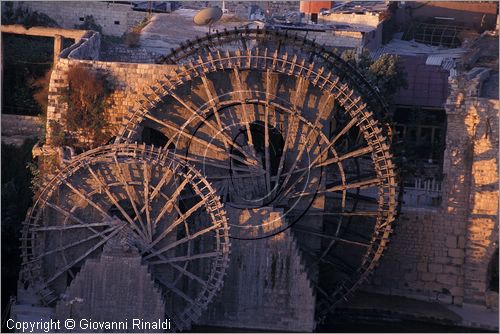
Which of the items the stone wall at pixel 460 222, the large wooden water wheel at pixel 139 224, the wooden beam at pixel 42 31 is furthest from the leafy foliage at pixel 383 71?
the large wooden water wheel at pixel 139 224

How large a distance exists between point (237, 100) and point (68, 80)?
8.70 ft

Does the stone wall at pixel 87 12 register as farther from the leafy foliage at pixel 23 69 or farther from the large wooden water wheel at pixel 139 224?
the large wooden water wheel at pixel 139 224

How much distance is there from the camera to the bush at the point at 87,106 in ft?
77.8

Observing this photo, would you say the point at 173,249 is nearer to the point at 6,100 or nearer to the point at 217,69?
the point at 217,69

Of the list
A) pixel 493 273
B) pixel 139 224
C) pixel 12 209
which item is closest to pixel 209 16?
pixel 12 209

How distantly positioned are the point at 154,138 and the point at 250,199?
2.04 meters

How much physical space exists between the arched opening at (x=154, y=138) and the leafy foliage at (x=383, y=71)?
5847 mm

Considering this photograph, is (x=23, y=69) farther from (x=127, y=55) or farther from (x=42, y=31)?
(x=127, y=55)

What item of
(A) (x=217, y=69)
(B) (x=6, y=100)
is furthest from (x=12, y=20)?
(A) (x=217, y=69)

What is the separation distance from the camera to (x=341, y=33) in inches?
1294

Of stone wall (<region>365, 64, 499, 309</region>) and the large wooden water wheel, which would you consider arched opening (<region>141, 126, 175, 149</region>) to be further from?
stone wall (<region>365, 64, 499, 309</region>)

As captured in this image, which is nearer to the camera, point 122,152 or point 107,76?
point 122,152

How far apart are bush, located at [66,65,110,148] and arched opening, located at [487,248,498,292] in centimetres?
625

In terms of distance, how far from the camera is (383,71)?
29562 millimetres
